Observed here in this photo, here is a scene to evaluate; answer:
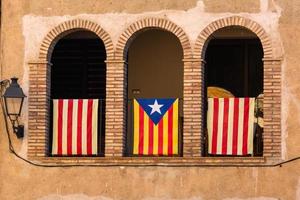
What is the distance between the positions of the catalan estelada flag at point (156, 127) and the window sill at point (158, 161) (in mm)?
342

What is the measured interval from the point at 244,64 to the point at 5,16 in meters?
5.38

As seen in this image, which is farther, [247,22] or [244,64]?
[244,64]

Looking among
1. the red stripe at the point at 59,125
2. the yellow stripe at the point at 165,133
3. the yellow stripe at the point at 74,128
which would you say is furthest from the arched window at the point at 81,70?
the yellow stripe at the point at 165,133

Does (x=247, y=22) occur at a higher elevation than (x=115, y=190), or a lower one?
higher

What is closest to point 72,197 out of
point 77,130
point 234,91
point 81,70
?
point 77,130

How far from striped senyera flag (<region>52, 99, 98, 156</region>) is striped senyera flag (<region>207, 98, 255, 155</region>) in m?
2.32

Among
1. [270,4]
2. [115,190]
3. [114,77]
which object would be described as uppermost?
[270,4]

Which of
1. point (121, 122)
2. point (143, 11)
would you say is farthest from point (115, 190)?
point (143, 11)

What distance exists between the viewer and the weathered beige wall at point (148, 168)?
21.3 m

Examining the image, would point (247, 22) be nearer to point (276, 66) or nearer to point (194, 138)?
point (276, 66)

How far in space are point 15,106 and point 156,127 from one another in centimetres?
281

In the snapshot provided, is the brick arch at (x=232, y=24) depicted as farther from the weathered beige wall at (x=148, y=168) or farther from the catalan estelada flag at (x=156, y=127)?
the catalan estelada flag at (x=156, y=127)

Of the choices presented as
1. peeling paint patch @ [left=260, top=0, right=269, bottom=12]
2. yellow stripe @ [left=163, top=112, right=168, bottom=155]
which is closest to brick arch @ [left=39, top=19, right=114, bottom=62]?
yellow stripe @ [left=163, top=112, right=168, bottom=155]

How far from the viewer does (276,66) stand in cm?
2142
